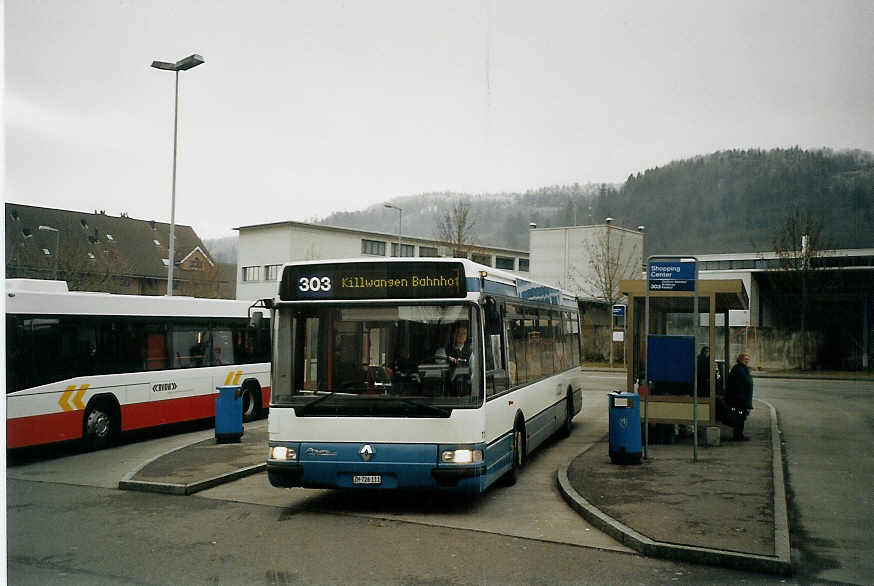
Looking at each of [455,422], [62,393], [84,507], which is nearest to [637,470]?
[455,422]

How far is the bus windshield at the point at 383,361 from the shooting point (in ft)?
27.8

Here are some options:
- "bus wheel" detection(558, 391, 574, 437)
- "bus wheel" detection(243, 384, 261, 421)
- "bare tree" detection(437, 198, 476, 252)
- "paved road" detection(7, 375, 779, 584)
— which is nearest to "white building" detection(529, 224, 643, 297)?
"bare tree" detection(437, 198, 476, 252)

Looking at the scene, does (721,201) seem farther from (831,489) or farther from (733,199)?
(831,489)

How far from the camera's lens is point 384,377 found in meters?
8.53

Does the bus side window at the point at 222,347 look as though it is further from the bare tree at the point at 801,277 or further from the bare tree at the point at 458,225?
the bare tree at the point at 801,277

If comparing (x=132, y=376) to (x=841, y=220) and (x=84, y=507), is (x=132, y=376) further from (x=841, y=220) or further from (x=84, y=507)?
(x=841, y=220)

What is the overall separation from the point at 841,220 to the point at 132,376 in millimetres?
11710

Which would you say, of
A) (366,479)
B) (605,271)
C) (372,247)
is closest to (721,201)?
(366,479)

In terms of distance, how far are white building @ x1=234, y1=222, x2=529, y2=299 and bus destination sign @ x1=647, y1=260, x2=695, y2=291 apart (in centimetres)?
786

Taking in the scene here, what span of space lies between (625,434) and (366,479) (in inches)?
172

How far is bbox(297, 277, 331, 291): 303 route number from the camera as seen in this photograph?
882 cm

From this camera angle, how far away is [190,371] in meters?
16.3

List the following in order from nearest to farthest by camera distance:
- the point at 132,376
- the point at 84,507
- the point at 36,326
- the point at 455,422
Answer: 1. the point at 455,422
2. the point at 84,507
3. the point at 36,326
4. the point at 132,376

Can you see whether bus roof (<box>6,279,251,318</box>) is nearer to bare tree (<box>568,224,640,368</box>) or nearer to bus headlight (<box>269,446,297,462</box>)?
bus headlight (<box>269,446,297,462</box>)
